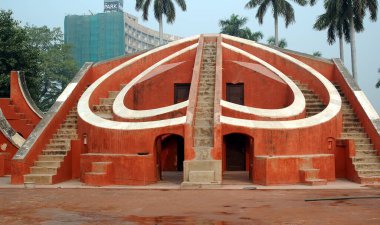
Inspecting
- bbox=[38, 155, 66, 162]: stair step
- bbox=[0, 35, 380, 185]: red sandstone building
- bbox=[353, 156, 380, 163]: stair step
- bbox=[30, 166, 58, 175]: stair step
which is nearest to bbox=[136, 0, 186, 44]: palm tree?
bbox=[0, 35, 380, 185]: red sandstone building

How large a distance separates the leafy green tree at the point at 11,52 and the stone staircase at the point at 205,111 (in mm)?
11446

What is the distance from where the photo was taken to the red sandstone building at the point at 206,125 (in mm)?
10398

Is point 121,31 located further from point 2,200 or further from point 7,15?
point 2,200

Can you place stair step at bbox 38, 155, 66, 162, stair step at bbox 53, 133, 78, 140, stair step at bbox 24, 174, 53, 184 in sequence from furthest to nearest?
stair step at bbox 53, 133, 78, 140 < stair step at bbox 38, 155, 66, 162 < stair step at bbox 24, 174, 53, 184

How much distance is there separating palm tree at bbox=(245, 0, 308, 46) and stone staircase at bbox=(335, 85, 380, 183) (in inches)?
612

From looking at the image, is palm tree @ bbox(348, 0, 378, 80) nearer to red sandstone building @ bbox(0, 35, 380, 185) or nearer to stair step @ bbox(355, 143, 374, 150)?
red sandstone building @ bbox(0, 35, 380, 185)

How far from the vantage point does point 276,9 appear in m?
28.4

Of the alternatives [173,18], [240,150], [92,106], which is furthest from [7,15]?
[240,150]

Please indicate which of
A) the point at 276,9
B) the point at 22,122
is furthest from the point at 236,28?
the point at 22,122

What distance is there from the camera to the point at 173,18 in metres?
28.8

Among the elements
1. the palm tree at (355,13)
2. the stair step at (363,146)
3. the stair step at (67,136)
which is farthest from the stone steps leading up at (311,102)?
the palm tree at (355,13)

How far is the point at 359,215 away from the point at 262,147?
4231 millimetres

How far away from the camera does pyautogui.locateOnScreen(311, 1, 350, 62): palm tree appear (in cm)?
2363

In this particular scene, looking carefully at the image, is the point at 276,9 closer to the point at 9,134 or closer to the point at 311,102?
the point at 311,102
